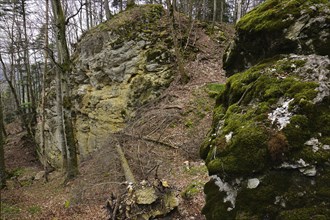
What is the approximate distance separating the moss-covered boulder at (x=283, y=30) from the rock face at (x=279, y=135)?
0.01 metres

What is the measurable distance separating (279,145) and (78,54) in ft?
54.1

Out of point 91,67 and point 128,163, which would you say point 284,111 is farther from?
point 91,67

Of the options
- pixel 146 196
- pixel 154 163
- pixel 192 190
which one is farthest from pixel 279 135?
pixel 154 163

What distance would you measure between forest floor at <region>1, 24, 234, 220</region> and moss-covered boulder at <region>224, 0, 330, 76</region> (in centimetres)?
338

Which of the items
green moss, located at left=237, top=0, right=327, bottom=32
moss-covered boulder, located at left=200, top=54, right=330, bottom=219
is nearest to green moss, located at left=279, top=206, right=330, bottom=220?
moss-covered boulder, located at left=200, top=54, right=330, bottom=219

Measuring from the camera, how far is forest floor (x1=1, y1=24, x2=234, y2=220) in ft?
24.3

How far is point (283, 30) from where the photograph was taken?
405cm

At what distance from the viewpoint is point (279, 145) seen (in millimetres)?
2955

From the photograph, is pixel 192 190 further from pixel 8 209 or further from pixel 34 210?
pixel 8 209

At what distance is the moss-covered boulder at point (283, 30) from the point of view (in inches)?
147

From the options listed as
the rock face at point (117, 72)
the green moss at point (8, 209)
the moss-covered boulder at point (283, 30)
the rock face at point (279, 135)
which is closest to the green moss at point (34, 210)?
the green moss at point (8, 209)

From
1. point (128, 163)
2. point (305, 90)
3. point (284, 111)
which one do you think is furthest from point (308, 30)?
point (128, 163)

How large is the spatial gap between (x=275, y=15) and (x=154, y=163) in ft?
19.6

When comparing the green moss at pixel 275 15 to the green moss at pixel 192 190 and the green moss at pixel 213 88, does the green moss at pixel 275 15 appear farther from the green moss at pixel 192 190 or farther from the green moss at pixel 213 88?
the green moss at pixel 213 88
